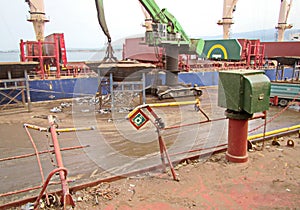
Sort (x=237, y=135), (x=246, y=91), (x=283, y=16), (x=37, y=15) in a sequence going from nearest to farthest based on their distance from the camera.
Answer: (x=246, y=91)
(x=237, y=135)
(x=37, y=15)
(x=283, y=16)

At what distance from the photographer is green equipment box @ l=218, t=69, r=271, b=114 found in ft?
12.1

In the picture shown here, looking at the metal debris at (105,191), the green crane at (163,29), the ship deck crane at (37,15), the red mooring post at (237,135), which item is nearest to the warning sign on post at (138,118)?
the metal debris at (105,191)

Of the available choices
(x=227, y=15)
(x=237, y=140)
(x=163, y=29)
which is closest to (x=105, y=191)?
(x=237, y=140)

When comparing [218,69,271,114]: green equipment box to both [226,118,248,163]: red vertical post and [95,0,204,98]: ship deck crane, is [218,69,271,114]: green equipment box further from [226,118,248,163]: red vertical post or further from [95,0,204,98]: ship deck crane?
[95,0,204,98]: ship deck crane

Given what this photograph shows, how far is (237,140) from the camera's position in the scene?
4.00 metres

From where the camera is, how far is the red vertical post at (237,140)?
13.0 feet

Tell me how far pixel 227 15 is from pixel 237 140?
35.6m

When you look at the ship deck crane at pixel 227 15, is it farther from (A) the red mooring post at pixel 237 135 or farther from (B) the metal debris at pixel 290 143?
(A) the red mooring post at pixel 237 135

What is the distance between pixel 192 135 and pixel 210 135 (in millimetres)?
646

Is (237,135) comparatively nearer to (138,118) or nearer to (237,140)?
(237,140)

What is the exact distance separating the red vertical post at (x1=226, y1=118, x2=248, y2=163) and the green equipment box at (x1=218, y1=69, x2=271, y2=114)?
0.87 ft

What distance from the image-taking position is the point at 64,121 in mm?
11078

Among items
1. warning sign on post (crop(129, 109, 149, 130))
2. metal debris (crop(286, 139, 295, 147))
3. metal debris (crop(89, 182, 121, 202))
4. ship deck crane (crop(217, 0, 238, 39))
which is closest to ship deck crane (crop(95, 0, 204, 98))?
metal debris (crop(286, 139, 295, 147))

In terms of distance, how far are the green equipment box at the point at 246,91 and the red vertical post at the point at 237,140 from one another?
27 centimetres
